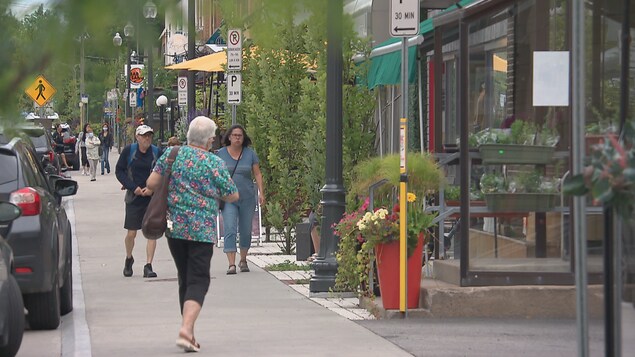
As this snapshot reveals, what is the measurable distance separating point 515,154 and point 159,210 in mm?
3201

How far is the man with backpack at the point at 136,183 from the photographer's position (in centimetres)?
1480

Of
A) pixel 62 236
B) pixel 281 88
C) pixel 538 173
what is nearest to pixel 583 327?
pixel 538 173

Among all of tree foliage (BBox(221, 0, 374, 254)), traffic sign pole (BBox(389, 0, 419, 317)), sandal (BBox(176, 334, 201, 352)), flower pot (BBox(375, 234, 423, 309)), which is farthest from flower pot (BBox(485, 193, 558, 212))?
tree foliage (BBox(221, 0, 374, 254))

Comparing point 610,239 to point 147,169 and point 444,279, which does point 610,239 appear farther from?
point 147,169

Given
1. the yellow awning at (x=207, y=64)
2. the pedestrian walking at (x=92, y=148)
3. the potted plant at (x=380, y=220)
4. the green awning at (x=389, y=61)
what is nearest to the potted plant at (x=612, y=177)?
the potted plant at (x=380, y=220)

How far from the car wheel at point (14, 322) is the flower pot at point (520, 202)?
14.1 feet

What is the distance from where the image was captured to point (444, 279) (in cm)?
1148

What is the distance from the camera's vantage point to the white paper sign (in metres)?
10.1

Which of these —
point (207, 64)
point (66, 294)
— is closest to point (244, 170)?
point (66, 294)

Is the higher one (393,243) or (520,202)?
(520,202)

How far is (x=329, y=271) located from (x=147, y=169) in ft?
10.8

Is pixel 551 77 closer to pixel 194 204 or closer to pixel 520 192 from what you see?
pixel 520 192

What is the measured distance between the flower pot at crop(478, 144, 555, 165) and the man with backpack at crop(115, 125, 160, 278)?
4986 mm

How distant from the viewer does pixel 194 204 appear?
939cm
